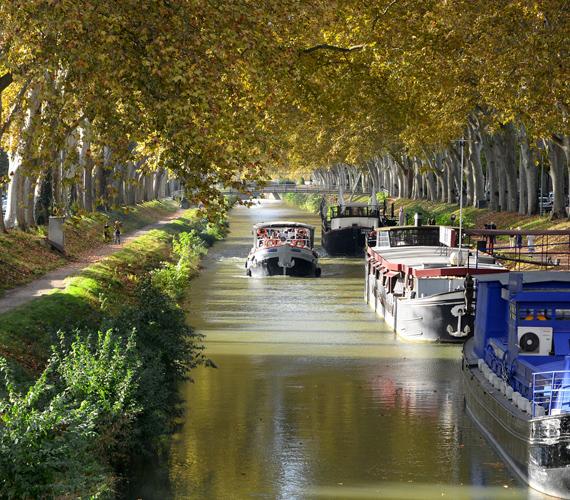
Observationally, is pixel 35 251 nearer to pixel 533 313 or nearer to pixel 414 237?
pixel 414 237

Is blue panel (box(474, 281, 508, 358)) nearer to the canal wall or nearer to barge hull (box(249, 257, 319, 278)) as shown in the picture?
the canal wall

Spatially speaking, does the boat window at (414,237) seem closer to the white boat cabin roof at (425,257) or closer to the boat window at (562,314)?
the white boat cabin roof at (425,257)

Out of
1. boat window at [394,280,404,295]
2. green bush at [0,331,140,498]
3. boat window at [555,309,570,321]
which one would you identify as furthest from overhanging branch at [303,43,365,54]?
green bush at [0,331,140,498]

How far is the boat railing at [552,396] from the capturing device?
19.1 meters

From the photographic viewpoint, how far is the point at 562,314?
22.3m

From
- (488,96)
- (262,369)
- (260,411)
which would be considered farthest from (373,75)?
(260,411)

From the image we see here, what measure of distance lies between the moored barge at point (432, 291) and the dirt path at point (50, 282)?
33.2ft

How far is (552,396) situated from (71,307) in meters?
15.3

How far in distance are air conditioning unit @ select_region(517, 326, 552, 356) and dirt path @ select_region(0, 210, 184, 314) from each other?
13.0 meters

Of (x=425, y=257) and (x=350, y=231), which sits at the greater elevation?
(x=350, y=231)

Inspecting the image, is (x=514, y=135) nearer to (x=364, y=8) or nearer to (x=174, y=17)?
(x=364, y=8)

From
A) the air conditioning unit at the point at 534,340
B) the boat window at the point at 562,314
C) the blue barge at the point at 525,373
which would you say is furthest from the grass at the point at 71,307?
the boat window at the point at 562,314

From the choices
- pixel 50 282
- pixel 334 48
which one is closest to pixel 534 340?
pixel 334 48

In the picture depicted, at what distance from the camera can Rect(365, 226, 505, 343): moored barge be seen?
33.6 m
